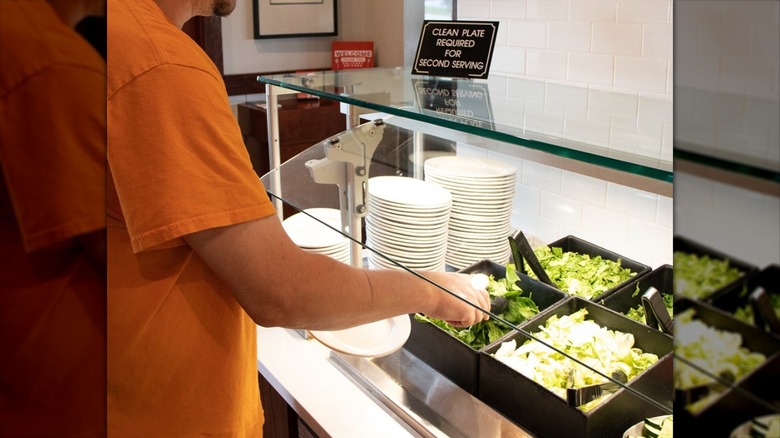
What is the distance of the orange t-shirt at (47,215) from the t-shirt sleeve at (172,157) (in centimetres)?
76

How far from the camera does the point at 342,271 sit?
1111mm

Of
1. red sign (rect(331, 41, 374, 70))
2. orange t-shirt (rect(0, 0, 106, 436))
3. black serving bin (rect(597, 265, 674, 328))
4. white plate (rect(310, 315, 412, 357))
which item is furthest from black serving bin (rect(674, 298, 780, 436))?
red sign (rect(331, 41, 374, 70))

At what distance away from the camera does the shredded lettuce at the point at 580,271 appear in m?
1.22

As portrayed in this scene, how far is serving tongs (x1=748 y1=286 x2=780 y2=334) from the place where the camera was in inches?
8.8

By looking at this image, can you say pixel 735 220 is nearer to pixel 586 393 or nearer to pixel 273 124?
pixel 586 393

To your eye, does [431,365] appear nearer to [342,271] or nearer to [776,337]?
[342,271]

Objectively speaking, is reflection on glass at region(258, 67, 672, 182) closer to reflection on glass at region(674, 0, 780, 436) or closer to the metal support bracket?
the metal support bracket

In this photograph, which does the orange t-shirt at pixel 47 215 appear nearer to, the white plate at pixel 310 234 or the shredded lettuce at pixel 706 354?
the shredded lettuce at pixel 706 354

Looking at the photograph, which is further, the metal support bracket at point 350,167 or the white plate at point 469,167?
the metal support bracket at point 350,167

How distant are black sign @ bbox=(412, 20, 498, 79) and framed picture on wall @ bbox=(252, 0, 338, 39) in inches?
109

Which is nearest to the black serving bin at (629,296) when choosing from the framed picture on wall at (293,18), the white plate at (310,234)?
the white plate at (310,234)

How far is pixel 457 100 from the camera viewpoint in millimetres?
1406

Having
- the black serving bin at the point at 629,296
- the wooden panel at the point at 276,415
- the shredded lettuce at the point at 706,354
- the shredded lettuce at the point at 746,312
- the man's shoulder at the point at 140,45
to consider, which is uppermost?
the man's shoulder at the point at 140,45

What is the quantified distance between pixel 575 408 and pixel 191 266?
2.04 ft
